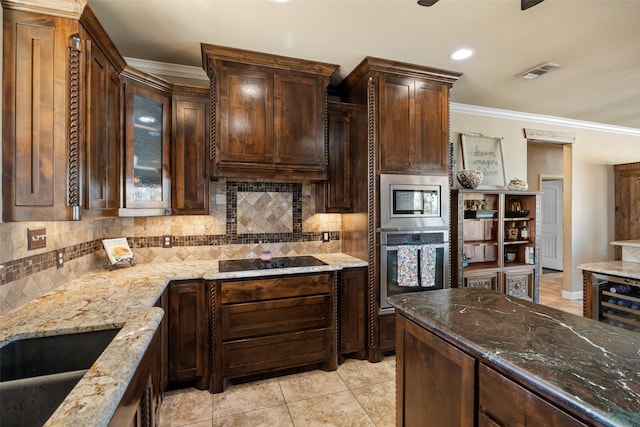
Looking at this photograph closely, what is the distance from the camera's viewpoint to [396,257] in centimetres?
292

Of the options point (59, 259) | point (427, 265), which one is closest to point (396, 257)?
point (427, 265)

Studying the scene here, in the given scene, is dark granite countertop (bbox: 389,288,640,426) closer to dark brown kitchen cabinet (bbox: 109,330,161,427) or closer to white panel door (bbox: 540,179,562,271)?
dark brown kitchen cabinet (bbox: 109,330,161,427)

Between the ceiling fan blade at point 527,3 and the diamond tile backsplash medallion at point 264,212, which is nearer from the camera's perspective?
the ceiling fan blade at point 527,3

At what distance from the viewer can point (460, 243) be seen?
10.9 ft

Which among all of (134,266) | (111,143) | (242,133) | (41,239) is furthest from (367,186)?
(41,239)

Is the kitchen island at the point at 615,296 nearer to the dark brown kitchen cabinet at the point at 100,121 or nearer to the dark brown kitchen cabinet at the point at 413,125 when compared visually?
the dark brown kitchen cabinet at the point at 413,125

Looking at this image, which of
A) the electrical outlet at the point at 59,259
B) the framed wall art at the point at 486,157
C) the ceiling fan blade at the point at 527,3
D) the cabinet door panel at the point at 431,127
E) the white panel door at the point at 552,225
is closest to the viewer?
the ceiling fan blade at the point at 527,3

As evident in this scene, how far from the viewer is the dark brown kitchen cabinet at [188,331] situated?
2.38 metres

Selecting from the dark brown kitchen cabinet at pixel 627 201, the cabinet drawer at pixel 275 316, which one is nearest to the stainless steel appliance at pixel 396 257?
the cabinet drawer at pixel 275 316

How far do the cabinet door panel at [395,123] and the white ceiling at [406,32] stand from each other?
26 centimetres

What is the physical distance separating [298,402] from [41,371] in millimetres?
1624

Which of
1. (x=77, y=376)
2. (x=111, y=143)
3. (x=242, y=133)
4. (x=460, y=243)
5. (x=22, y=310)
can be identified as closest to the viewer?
(x=77, y=376)

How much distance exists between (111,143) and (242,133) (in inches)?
38.6

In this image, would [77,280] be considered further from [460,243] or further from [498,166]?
[498,166]
